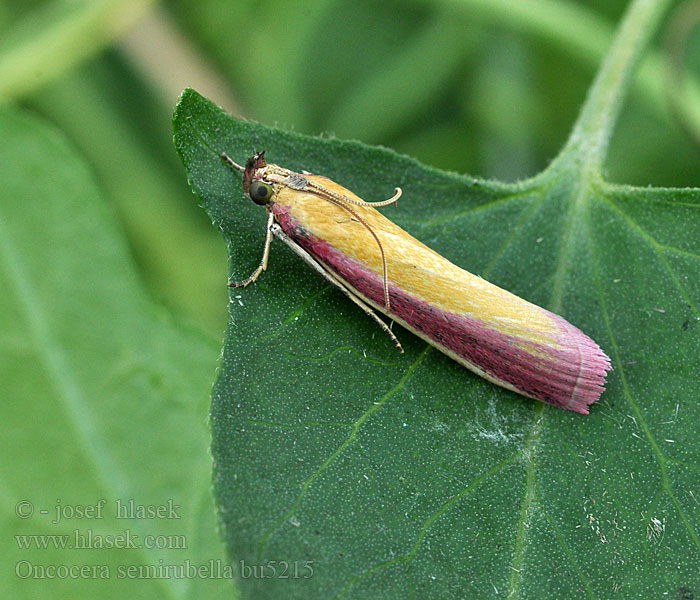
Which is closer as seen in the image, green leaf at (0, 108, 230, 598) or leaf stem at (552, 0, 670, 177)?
leaf stem at (552, 0, 670, 177)

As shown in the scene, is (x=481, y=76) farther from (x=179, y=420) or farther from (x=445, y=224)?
(x=179, y=420)

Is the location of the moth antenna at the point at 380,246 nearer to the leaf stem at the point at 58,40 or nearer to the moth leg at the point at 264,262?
the moth leg at the point at 264,262

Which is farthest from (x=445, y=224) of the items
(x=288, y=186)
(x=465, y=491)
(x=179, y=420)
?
(x=179, y=420)

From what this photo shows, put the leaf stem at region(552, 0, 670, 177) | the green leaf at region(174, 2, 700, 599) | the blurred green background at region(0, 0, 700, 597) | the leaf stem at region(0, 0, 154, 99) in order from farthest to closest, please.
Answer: the blurred green background at region(0, 0, 700, 597) < the leaf stem at region(0, 0, 154, 99) < the leaf stem at region(552, 0, 670, 177) < the green leaf at region(174, 2, 700, 599)

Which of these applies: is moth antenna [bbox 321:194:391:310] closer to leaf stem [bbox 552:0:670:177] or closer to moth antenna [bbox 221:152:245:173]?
moth antenna [bbox 221:152:245:173]

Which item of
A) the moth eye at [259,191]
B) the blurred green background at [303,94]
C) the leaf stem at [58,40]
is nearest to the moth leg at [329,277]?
the moth eye at [259,191]

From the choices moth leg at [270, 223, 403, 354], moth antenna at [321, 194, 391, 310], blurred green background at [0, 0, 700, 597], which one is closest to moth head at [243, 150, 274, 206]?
moth leg at [270, 223, 403, 354]
